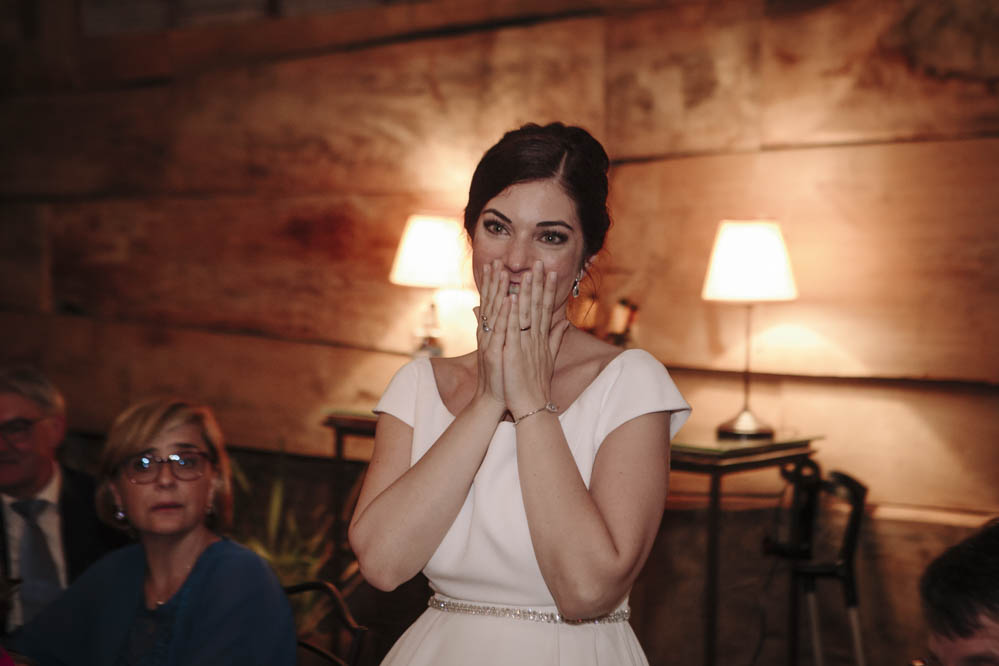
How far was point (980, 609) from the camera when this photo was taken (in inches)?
45.0

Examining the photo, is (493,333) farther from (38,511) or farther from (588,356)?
(38,511)

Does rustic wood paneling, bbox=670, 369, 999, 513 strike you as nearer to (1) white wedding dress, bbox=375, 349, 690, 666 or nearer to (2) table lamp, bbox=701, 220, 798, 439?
(2) table lamp, bbox=701, 220, 798, 439

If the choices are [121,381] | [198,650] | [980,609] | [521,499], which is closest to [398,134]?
[121,381]

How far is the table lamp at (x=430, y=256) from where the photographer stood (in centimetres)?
349

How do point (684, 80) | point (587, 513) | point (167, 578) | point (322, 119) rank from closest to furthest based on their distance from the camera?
1. point (587, 513)
2. point (167, 578)
3. point (684, 80)
4. point (322, 119)

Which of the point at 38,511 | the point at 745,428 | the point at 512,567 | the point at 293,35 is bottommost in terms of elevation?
the point at 38,511

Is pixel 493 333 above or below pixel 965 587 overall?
above

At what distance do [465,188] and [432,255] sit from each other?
47cm

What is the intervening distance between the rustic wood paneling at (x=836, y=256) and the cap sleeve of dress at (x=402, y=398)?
1700 millimetres

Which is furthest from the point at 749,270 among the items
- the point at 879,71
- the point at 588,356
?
the point at 588,356

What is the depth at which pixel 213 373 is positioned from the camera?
4359 mm

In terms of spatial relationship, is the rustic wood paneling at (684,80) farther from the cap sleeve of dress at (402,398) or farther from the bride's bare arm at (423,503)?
the bride's bare arm at (423,503)

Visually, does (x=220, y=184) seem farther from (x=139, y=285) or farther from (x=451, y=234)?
(x=451, y=234)

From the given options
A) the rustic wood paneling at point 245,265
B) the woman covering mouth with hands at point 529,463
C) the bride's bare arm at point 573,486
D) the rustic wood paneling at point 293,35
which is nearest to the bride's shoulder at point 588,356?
the woman covering mouth with hands at point 529,463
